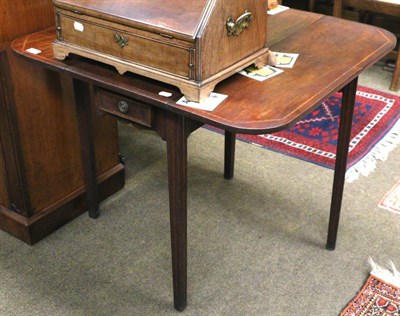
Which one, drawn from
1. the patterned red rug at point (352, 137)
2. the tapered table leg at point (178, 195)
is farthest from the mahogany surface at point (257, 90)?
the patterned red rug at point (352, 137)

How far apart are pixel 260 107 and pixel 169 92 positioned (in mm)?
262

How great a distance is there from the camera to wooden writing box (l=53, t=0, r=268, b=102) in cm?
152

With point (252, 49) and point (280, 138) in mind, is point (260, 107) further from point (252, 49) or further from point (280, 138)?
point (280, 138)

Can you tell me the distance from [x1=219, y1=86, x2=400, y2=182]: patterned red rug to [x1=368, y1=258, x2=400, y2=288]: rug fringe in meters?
0.63

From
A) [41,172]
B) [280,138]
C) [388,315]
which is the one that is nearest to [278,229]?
[388,315]

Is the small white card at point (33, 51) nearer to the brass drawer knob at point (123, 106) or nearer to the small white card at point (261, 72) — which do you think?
the brass drawer knob at point (123, 106)

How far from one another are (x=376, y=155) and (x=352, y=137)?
194 millimetres

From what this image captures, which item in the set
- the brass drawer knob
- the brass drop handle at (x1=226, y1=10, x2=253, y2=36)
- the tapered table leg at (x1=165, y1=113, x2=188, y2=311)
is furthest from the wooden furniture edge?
the brass drop handle at (x1=226, y1=10, x2=253, y2=36)

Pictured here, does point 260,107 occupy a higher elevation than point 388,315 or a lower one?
higher

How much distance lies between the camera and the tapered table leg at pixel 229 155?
261 cm

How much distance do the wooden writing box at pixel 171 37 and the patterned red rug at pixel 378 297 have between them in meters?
0.91

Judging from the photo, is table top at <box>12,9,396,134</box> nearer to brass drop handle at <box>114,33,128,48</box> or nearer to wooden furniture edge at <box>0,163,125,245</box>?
brass drop handle at <box>114,33,128,48</box>

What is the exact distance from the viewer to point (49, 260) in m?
2.20

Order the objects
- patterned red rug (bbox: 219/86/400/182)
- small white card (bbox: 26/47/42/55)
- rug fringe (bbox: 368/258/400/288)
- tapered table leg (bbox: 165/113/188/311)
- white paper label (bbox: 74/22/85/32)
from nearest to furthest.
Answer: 1. tapered table leg (bbox: 165/113/188/311)
2. white paper label (bbox: 74/22/85/32)
3. small white card (bbox: 26/47/42/55)
4. rug fringe (bbox: 368/258/400/288)
5. patterned red rug (bbox: 219/86/400/182)
